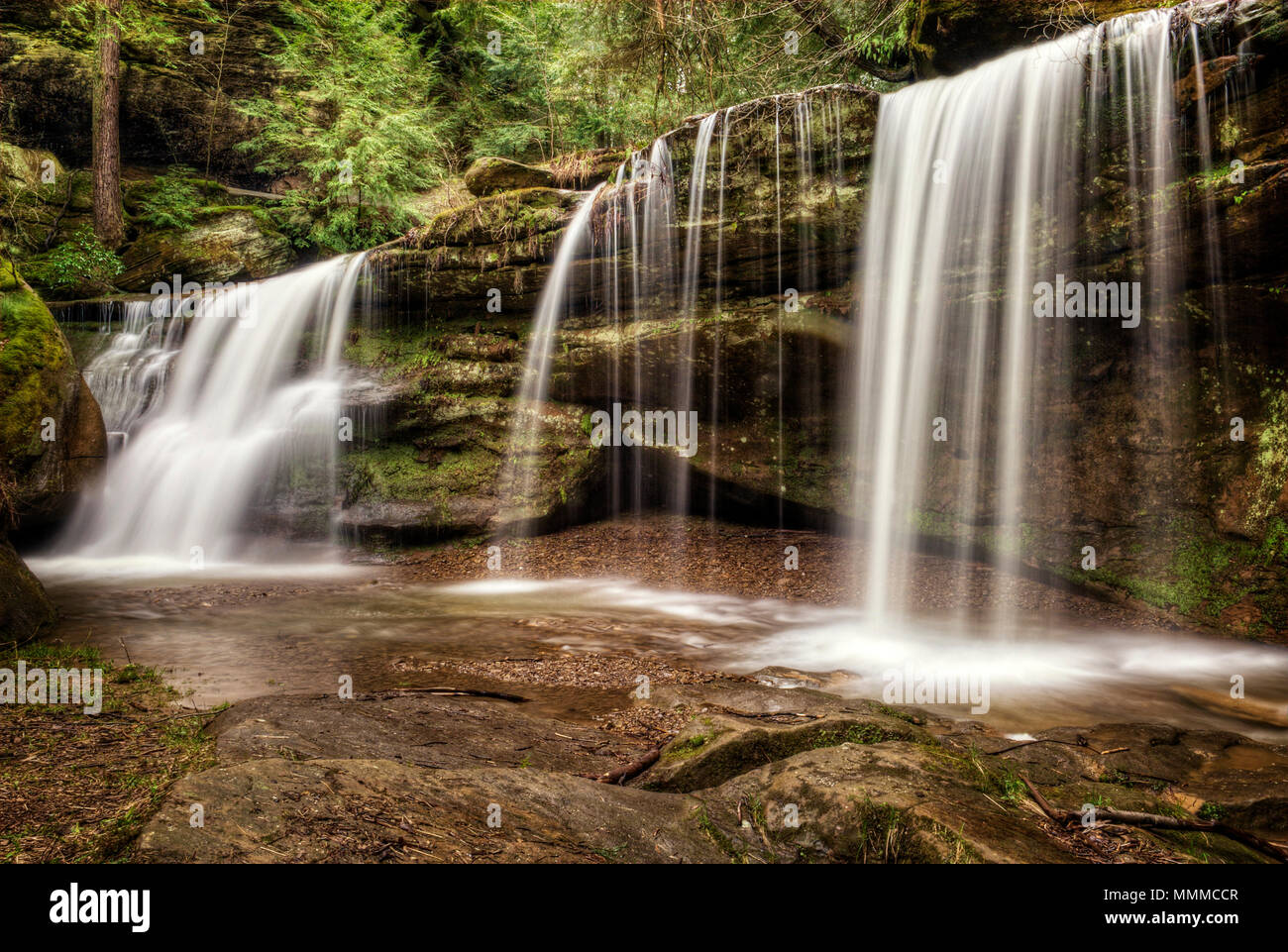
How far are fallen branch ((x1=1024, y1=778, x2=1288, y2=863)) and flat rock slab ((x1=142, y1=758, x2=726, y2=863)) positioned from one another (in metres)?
1.62

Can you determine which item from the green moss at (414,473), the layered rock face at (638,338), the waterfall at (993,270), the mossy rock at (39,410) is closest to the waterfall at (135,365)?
the mossy rock at (39,410)

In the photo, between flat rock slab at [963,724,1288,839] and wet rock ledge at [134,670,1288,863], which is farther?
flat rock slab at [963,724,1288,839]

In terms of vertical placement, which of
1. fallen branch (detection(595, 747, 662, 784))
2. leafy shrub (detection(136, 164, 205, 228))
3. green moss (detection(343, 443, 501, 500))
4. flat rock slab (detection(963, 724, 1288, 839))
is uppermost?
leafy shrub (detection(136, 164, 205, 228))

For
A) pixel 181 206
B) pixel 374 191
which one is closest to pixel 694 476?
pixel 374 191

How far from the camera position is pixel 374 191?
16766 mm

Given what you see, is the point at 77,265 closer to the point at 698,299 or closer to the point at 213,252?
the point at 213,252

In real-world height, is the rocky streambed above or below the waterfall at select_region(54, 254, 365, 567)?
below

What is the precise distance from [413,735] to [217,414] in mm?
10771

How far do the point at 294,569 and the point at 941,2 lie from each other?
12015 millimetres

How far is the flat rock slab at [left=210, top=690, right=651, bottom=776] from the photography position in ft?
10.7

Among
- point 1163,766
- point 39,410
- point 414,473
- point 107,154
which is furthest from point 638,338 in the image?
point 107,154

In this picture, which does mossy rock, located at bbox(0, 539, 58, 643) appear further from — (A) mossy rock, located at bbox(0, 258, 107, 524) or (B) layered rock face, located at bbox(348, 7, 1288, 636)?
(B) layered rock face, located at bbox(348, 7, 1288, 636)

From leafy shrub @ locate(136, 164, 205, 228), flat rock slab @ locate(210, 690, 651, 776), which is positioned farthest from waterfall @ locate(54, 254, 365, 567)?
flat rock slab @ locate(210, 690, 651, 776)

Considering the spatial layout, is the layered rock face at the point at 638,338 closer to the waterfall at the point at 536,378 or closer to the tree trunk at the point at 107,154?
the waterfall at the point at 536,378
